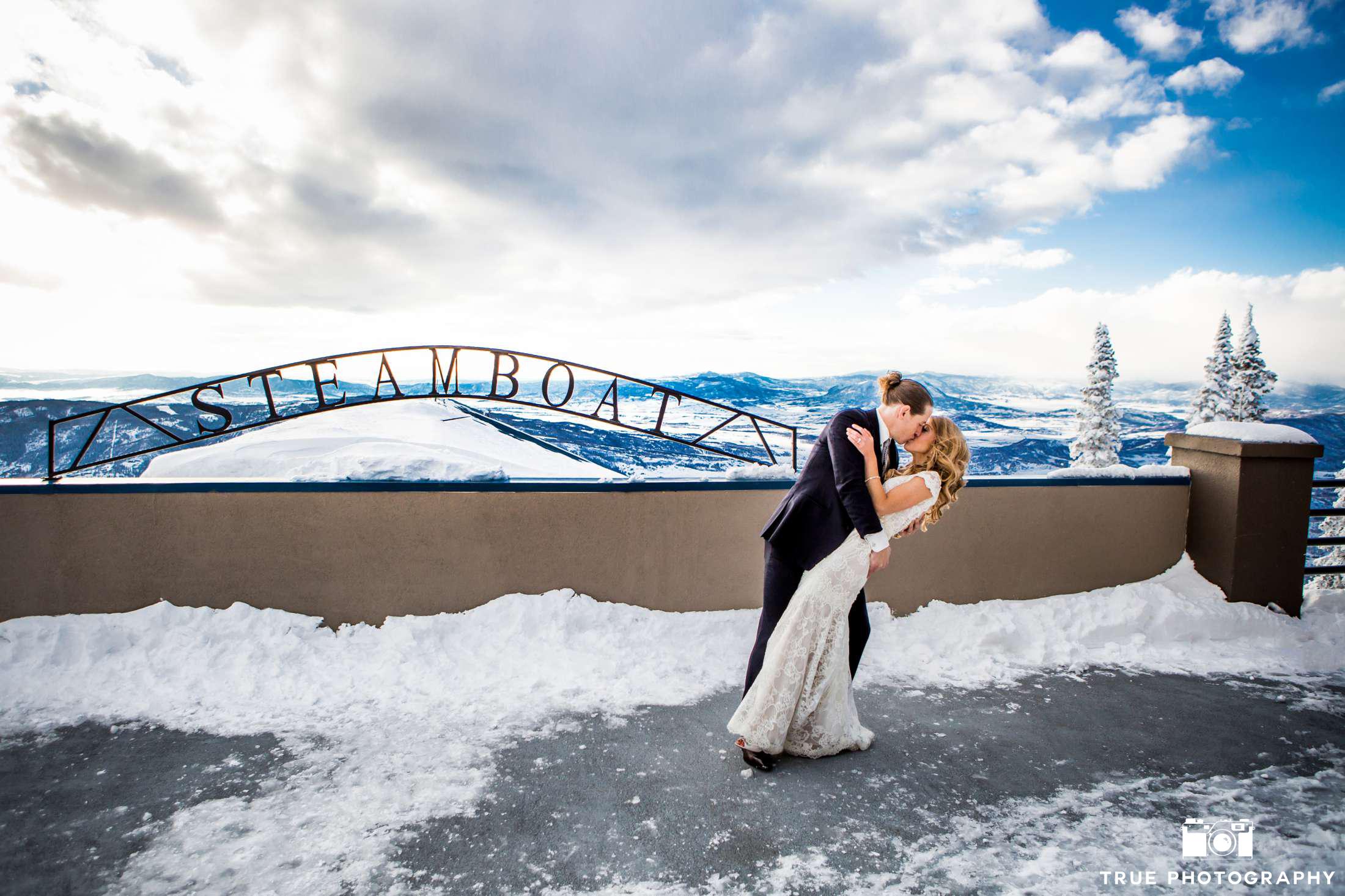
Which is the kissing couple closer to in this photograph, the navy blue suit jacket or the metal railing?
the navy blue suit jacket

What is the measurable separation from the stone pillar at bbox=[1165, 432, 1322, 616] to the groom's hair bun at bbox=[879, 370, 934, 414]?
3768mm

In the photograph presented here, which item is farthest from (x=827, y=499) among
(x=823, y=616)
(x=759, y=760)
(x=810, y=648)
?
(x=759, y=760)

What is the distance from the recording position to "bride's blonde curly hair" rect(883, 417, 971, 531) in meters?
3.20

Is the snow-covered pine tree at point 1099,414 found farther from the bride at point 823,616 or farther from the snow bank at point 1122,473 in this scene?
the bride at point 823,616

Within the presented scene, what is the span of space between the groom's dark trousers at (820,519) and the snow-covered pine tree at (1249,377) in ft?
78.0

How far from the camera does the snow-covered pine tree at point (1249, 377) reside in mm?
21172

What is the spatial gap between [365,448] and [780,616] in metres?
3.45

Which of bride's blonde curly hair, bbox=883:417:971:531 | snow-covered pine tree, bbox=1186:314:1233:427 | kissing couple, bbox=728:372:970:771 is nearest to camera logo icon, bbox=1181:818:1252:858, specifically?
kissing couple, bbox=728:372:970:771

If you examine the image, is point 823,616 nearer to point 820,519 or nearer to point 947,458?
point 820,519

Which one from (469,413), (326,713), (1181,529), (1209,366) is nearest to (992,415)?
(1181,529)

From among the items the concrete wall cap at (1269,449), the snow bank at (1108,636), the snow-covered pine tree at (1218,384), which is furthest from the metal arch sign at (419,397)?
the snow-covered pine tree at (1218,384)

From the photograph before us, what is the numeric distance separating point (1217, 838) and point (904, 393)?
209 centimetres

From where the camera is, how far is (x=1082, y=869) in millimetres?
2539

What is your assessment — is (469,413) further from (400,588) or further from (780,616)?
(780,616)
